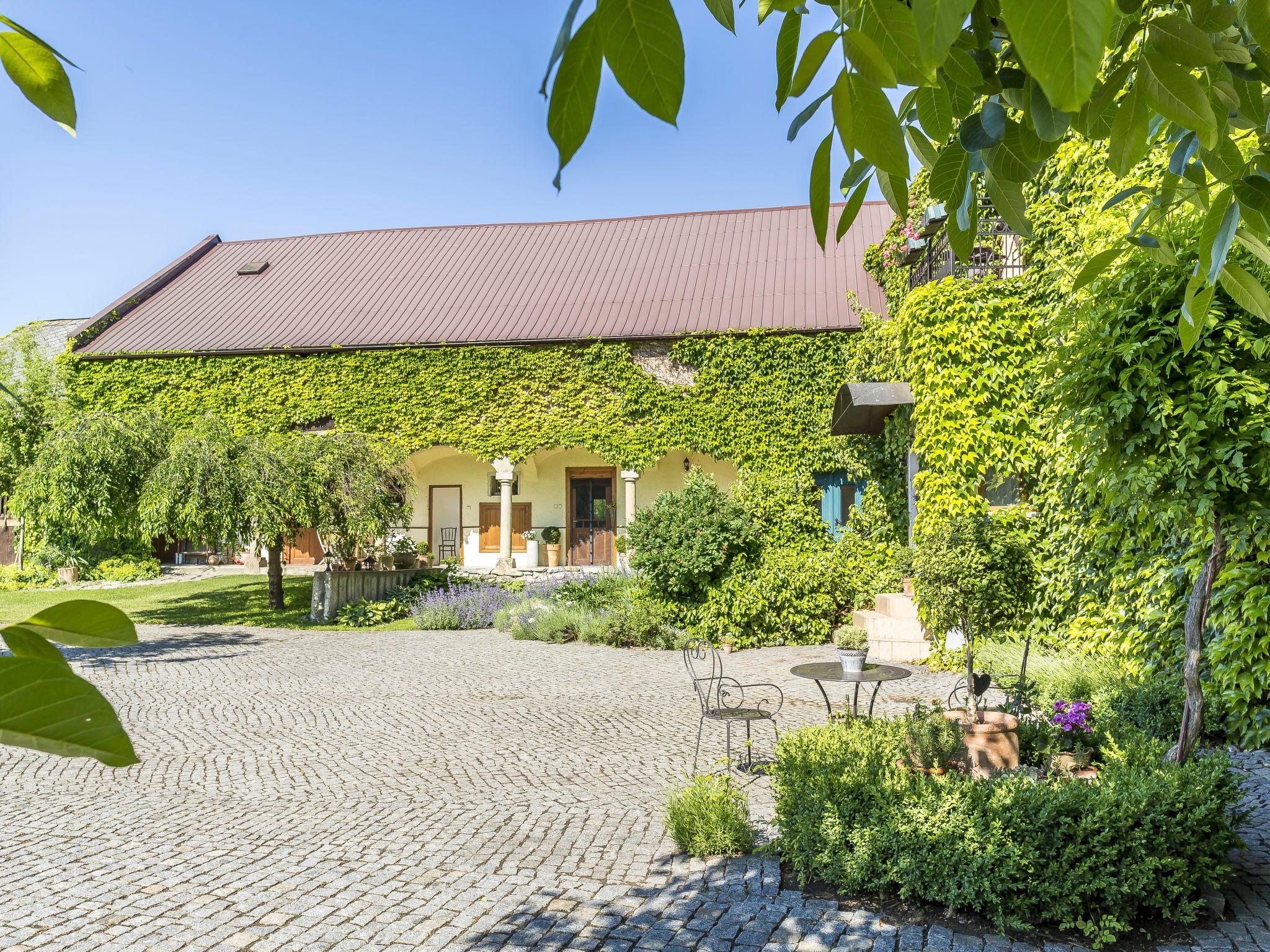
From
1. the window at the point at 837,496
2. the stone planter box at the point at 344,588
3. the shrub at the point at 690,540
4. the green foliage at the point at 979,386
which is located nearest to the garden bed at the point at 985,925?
the green foliage at the point at 979,386

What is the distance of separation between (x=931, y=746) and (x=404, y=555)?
13325mm

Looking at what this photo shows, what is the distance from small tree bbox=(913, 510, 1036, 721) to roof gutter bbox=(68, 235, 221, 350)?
1851 centimetres

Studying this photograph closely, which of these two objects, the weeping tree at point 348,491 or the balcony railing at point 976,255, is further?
the weeping tree at point 348,491

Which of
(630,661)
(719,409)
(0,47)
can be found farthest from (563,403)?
(0,47)

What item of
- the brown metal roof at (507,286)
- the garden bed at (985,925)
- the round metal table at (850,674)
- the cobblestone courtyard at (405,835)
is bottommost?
the cobblestone courtyard at (405,835)

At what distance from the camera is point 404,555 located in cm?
1667

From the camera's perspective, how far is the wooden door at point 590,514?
1983 cm

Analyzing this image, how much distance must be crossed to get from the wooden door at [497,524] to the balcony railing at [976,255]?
10909mm

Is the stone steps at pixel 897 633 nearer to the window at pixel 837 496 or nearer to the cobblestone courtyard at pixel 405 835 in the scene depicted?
the cobblestone courtyard at pixel 405 835

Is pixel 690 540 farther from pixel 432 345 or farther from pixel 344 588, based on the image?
pixel 432 345

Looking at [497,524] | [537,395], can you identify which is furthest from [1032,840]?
[497,524]

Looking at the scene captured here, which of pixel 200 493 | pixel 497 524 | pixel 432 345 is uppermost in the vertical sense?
pixel 432 345

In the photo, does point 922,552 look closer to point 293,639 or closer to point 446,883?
point 446,883

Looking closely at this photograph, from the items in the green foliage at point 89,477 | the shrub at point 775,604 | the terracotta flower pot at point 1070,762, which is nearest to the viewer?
the terracotta flower pot at point 1070,762
